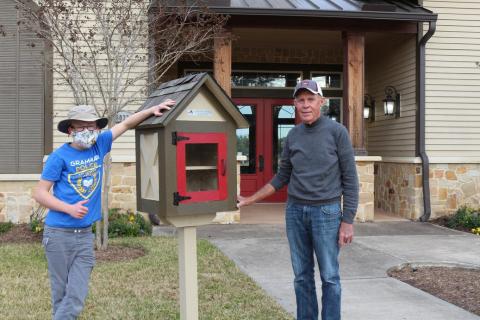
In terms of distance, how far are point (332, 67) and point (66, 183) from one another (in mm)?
9876

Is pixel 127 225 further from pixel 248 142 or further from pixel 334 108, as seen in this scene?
pixel 334 108

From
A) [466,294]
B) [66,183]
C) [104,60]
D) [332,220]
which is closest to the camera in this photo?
[66,183]

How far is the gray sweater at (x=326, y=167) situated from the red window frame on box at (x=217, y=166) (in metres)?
0.55

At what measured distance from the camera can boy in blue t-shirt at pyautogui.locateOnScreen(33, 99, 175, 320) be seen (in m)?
3.42

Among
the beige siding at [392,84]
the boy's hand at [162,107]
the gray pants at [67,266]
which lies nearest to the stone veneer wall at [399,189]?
the beige siding at [392,84]

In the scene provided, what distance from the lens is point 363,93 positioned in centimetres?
988

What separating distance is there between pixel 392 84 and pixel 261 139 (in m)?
3.05

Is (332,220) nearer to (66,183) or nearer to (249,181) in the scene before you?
(66,183)

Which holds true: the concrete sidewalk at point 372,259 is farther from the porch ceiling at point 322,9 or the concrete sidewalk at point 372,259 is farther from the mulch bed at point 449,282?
the porch ceiling at point 322,9

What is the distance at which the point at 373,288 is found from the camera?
5473 millimetres

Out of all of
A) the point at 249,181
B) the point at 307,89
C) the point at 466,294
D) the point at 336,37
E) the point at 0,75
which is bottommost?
the point at 466,294

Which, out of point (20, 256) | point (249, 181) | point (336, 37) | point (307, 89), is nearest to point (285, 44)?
point (336, 37)

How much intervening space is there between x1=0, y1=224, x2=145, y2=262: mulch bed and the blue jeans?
129 inches

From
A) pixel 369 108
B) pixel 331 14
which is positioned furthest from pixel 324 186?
pixel 369 108
